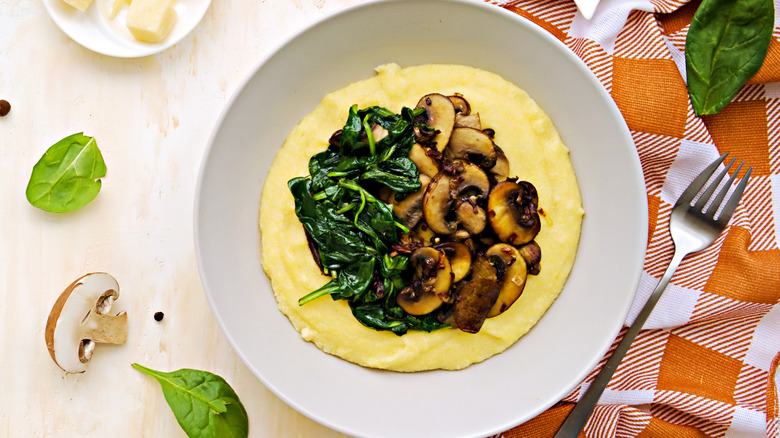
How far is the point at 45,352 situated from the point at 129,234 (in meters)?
1.15

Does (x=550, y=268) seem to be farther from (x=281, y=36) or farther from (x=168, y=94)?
(x=168, y=94)

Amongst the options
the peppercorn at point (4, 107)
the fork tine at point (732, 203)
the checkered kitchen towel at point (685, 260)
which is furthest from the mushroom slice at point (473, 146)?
the peppercorn at point (4, 107)

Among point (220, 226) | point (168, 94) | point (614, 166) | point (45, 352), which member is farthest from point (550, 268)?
point (45, 352)

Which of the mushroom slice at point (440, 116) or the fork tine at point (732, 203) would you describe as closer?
the mushroom slice at point (440, 116)

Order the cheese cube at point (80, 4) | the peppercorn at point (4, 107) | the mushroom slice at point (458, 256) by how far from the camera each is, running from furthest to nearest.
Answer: the peppercorn at point (4, 107), the cheese cube at point (80, 4), the mushroom slice at point (458, 256)

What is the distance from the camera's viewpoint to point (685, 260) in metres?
4.73

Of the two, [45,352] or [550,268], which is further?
[45,352]

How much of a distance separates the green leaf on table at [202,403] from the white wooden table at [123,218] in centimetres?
15

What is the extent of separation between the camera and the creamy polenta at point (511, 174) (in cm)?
438

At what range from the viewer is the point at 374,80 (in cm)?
453

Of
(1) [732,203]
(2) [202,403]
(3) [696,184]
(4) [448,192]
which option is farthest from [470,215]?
(2) [202,403]

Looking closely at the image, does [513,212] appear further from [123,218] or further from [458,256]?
[123,218]

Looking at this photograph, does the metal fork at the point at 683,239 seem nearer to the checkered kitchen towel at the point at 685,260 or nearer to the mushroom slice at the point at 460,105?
the checkered kitchen towel at the point at 685,260

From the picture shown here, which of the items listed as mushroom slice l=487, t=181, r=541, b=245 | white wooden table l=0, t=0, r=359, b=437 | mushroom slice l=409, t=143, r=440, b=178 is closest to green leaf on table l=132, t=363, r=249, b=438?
white wooden table l=0, t=0, r=359, b=437
